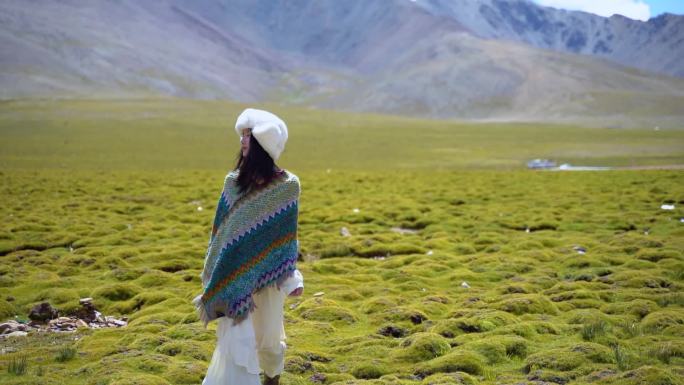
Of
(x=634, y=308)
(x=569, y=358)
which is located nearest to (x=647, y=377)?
(x=569, y=358)

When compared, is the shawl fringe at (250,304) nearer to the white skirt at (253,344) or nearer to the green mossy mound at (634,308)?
the white skirt at (253,344)

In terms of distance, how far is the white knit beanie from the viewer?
7.32m

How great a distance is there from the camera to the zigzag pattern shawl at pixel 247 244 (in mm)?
7508

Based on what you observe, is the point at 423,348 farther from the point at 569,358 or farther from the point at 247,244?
the point at 247,244

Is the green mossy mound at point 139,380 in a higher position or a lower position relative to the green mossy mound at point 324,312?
higher

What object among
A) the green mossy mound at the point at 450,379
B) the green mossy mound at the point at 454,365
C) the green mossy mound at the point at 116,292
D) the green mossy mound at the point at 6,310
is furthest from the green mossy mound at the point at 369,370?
the green mossy mound at the point at 6,310

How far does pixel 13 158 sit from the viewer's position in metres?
63.8

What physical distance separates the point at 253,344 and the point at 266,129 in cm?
210

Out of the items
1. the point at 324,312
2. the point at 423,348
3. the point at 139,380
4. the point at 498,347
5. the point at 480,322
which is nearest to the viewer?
the point at 139,380

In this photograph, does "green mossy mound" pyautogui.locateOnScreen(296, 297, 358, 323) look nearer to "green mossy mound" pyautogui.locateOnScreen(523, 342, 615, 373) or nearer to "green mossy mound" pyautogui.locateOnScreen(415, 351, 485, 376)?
"green mossy mound" pyautogui.locateOnScreen(415, 351, 485, 376)

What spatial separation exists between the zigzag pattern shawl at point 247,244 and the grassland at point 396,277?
1790 millimetres

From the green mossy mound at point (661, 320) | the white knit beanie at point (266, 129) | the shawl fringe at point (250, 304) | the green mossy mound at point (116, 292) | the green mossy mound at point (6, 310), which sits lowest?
the green mossy mound at point (6, 310)

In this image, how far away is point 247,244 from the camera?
24.8 ft

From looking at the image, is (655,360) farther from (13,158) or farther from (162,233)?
(13,158)
